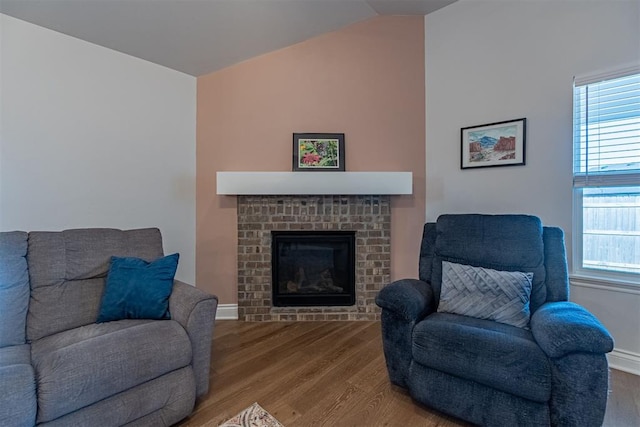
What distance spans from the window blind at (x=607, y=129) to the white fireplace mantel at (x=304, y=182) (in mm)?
1302

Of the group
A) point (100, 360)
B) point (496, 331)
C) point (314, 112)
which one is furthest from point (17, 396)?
point (314, 112)

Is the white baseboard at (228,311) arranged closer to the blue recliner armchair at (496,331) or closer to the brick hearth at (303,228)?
the brick hearth at (303,228)

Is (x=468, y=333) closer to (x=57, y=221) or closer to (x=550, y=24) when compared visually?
(x=550, y=24)

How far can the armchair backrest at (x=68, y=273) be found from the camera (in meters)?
1.65

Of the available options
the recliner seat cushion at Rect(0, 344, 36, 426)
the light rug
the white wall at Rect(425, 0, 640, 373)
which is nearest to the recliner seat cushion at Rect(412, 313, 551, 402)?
the light rug

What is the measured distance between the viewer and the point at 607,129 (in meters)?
2.04

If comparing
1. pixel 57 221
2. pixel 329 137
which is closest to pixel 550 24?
pixel 329 137

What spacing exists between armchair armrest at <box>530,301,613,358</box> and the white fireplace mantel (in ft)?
5.27

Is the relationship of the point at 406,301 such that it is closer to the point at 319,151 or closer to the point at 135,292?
the point at 135,292

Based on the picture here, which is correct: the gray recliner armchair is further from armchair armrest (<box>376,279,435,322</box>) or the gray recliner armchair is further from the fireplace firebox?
the fireplace firebox

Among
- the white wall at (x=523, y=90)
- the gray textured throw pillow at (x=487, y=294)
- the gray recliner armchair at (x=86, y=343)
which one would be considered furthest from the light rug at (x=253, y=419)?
the white wall at (x=523, y=90)

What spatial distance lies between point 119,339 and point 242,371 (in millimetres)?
888

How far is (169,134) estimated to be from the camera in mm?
2811

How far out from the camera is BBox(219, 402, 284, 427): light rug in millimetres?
1510
